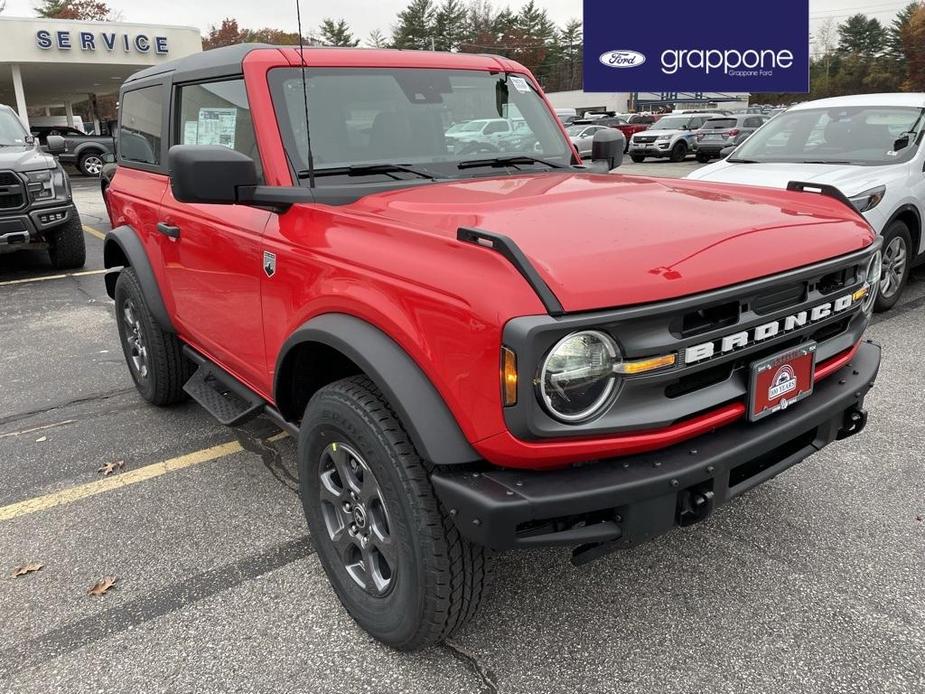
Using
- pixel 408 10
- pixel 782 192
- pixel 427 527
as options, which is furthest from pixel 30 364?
pixel 408 10

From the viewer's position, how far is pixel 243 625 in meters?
2.50

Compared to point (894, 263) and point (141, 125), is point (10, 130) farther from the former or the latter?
point (894, 263)

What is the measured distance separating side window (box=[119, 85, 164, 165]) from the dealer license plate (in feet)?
10.4

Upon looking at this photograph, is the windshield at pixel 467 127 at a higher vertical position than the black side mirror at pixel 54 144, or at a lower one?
lower

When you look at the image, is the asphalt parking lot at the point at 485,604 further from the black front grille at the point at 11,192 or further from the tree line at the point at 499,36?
the tree line at the point at 499,36

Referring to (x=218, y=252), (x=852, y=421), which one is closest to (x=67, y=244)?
(x=218, y=252)

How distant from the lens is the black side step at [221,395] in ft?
10.3

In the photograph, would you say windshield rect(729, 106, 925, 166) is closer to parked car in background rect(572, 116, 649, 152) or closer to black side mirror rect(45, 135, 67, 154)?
black side mirror rect(45, 135, 67, 154)

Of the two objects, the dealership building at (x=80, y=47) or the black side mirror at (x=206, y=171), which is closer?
the black side mirror at (x=206, y=171)

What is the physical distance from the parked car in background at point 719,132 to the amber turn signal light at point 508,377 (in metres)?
22.5

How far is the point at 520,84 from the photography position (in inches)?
144

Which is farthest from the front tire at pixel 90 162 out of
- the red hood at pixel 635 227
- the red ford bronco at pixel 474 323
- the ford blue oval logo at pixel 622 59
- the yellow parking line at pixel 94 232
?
the red hood at pixel 635 227

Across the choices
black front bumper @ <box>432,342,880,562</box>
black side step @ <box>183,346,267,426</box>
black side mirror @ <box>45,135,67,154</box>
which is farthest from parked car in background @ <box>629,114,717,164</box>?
black front bumper @ <box>432,342,880,562</box>

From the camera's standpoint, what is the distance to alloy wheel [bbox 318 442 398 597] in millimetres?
2250
